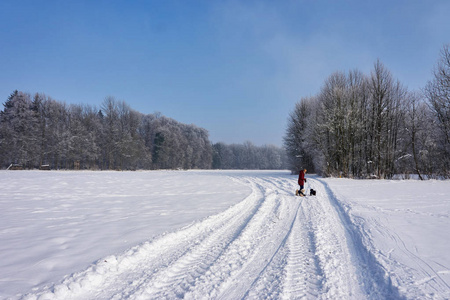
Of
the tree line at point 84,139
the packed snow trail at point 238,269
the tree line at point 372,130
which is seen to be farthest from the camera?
the tree line at point 84,139

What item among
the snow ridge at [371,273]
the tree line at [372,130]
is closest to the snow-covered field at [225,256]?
the snow ridge at [371,273]

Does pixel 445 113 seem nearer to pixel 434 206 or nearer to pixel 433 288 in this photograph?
pixel 434 206

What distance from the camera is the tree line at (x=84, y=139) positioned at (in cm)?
3381

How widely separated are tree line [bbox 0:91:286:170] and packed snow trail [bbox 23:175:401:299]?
135 ft

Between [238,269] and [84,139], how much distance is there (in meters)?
44.0

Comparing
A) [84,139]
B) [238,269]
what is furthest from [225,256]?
[84,139]

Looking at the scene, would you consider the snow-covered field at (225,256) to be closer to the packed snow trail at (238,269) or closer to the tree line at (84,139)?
the packed snow trail at (238,269)

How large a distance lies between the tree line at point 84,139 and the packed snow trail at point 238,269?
41.0m

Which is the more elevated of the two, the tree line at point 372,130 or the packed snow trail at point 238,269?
the tree line at point 372,130

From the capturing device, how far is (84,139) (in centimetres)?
3912

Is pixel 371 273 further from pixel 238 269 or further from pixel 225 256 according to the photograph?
pixel 225 256

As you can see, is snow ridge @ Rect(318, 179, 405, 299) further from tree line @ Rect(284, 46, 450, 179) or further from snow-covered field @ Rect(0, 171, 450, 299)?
tree line @ Rect(284, 46, 450, 179)

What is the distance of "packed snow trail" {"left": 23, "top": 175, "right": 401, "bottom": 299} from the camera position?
2998mm

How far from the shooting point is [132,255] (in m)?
4.13
